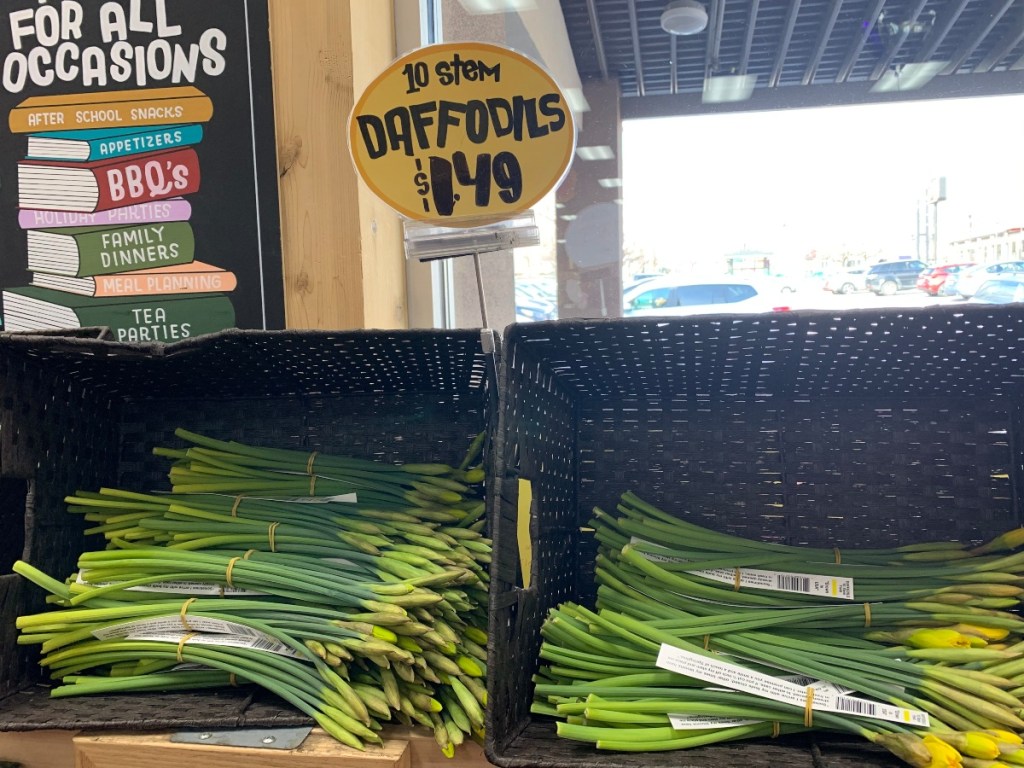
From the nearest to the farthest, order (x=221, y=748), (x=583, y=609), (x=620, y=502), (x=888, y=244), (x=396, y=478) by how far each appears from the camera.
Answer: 1. (x=221, y=748)
2. (x=583, y=609)
3. (x=396, y=478)
4. (x=620, y=502)
5. (x=888, y=244)

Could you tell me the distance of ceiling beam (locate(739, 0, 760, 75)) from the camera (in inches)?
91.7

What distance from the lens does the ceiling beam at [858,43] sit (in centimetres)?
228

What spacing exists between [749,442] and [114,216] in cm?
143

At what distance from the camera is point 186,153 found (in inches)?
67.2

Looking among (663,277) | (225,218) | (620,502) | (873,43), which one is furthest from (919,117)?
(225,218)

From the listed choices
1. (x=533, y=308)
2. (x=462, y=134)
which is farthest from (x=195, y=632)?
(x=533, y=308)

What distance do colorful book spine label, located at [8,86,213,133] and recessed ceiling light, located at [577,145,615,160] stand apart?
1.23 m

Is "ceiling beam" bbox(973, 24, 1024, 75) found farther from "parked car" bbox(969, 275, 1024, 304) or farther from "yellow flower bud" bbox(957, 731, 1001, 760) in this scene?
"yellow flower bud" bbox(957, 731, 1001, 760)

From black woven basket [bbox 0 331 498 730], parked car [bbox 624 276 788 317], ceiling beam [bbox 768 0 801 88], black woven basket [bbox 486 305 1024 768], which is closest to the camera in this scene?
black woven basket [bbox 486 305 1024 768]

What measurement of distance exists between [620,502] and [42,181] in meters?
1.46

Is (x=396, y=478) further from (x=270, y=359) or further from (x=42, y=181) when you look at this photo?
(x=42, y=181)

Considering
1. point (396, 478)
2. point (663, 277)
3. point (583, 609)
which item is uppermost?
point (663, 277)

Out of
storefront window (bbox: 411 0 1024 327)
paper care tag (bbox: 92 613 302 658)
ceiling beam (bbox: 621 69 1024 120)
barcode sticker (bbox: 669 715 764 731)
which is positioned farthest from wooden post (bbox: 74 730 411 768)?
ceiling beam (bbox: 621 69 1024 120)

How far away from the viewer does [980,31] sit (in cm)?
226
